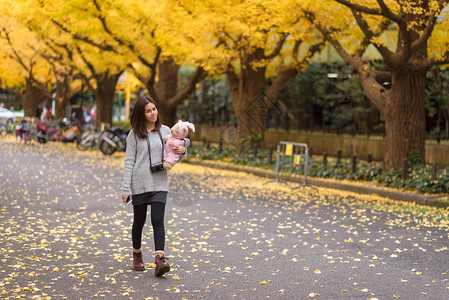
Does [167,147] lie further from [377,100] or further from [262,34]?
[262,34]

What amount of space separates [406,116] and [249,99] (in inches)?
300

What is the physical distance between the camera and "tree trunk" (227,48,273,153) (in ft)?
73.0

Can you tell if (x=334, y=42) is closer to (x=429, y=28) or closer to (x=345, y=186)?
(x=429, y=28)

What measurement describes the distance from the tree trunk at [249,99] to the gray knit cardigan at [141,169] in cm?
1538

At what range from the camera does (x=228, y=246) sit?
8062 millimetres

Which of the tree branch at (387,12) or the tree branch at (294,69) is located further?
the tree branch at (294,69)

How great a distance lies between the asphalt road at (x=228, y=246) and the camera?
607cm

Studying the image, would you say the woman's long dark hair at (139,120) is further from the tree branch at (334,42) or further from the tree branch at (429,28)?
the tree branch at (334,42)

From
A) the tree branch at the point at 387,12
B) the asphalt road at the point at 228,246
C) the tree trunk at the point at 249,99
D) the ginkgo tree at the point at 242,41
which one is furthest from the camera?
the tree trunk at the point at 249,99

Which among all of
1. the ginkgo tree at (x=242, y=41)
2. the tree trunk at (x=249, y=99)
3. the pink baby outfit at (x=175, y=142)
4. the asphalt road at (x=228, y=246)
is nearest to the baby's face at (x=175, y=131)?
the pink baby outfit at (x=175, y=142)

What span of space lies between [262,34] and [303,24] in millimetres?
1183

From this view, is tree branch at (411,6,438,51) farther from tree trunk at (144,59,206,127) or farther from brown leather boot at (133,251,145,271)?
tree trunk at (144,59,206,127)

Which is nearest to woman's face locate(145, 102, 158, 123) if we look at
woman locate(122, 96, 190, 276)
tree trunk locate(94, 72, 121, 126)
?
woman locate(122, 96, 190, 276)

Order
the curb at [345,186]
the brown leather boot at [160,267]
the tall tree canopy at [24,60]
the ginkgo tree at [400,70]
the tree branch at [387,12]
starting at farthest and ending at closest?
1. the tall tree canopy at [24,60]
2. the ginkgo tree at [400,70]
3. the curb at [345,186]
4. the tree branch at [387,12]
5. the brown leather boot at [160,267]
